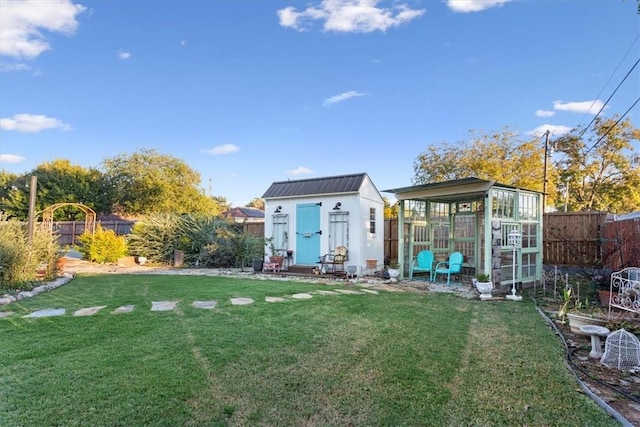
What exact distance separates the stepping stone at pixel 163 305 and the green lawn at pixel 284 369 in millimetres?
146

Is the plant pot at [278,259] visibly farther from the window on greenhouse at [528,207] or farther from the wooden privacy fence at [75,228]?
the wooden privacy fence at [75,228]

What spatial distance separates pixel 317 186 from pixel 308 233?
1409 millimetres

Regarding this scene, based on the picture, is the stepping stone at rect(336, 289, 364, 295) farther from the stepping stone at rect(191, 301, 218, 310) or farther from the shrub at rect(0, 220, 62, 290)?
the shrub at rect(0, 220, 62, 290)

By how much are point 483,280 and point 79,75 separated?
1213 centimetres

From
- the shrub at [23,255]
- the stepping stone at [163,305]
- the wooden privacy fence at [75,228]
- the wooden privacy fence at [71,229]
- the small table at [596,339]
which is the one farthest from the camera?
the wooden privacy fence at [71,229]

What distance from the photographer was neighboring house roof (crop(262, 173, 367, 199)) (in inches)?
398

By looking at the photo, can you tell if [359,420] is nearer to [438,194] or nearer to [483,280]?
[483,280]

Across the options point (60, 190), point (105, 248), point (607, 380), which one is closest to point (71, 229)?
point (60, 190)

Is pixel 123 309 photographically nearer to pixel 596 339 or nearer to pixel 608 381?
pixel 608 381

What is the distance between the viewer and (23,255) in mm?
6883

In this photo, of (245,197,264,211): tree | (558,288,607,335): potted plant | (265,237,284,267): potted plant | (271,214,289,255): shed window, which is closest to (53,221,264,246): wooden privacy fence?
(265,237,284,267): potted plant

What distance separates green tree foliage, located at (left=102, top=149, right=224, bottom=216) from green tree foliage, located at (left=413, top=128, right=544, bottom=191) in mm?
15247

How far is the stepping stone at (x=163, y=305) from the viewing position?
16.5ft

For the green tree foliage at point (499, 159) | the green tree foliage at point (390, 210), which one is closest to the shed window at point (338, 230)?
the green tree foliage at point (390, 210)
